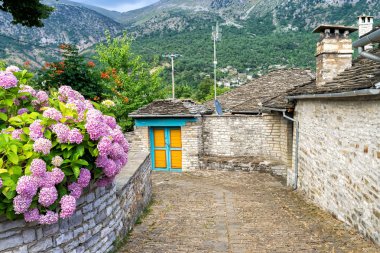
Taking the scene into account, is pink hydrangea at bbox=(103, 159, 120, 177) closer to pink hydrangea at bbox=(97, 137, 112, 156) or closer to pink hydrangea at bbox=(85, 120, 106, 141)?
pink hydrangea at bbox=(97, 137, 112, 156)

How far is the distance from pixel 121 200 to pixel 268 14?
62997 mm

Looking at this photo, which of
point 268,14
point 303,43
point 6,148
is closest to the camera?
point 6,148

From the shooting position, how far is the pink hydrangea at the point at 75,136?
3088mm

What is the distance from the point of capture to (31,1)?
25.6 ft

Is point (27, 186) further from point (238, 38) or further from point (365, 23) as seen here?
point (238, 38)

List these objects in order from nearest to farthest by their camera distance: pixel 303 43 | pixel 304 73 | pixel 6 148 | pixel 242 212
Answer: pixel 6 148, pixel 242 212, pixel 304 73, pixel 303 43

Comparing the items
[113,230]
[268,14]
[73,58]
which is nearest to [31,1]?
[73,58]

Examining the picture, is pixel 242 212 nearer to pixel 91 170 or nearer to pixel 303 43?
pixel 91 170

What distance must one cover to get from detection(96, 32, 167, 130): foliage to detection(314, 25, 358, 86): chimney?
343 inches

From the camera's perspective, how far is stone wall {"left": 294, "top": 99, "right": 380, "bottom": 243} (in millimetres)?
5301

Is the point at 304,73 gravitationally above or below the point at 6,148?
above

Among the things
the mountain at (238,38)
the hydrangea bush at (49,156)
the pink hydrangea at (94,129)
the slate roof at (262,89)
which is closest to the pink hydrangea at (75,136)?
the hydrangea bush at (49,156)

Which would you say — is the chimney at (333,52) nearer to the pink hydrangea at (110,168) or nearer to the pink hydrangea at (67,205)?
the pink hydrangea at (110,168)

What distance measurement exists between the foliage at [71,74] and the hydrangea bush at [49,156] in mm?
6892
